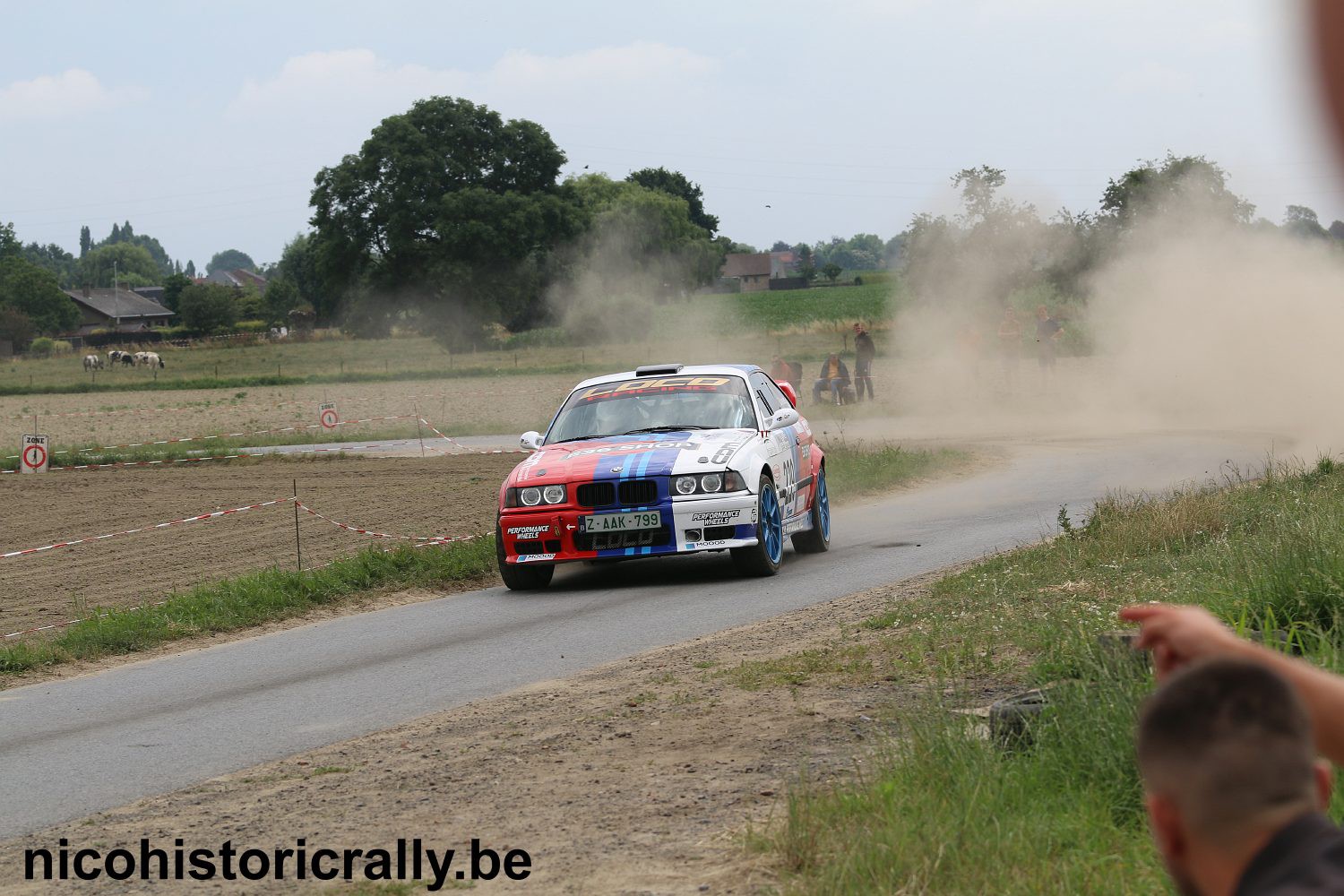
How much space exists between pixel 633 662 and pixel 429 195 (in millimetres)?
71734

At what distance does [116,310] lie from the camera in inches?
6348

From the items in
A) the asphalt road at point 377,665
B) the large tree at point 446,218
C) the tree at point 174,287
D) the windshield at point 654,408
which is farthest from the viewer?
the tree at point 174,287

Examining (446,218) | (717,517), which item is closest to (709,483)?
(717,517)

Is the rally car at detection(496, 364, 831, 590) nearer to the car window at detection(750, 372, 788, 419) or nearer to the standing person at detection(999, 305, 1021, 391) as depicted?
the car window at detection(750, 372, 788, 419)

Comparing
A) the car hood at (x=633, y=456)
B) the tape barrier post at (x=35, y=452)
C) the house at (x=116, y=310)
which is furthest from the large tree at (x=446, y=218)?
the house at (x=116, y=310)

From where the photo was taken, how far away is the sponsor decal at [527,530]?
12.2 meters

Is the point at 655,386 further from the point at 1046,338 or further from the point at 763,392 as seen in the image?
the point at 1046,338

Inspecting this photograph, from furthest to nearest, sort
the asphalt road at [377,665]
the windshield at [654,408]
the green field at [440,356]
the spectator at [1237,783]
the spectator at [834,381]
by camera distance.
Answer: the green field at [440,356], the spectator at [834,381], the windshield at [654,408], the asphalt road at [377,665], the spectator at [1237,783]

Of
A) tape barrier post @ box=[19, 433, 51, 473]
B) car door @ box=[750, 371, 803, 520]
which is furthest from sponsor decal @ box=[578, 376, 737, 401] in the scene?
tape barrier post @ box=[19, 433, 51, 473]

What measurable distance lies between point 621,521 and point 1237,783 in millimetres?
10062
